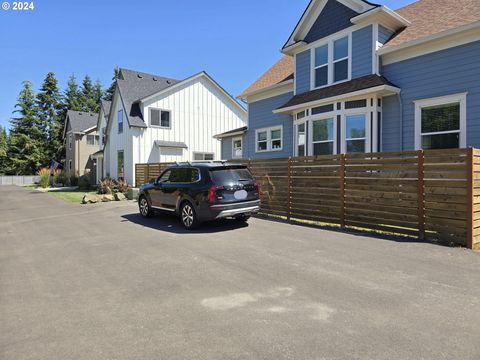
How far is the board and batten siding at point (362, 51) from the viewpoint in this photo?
12545 mm

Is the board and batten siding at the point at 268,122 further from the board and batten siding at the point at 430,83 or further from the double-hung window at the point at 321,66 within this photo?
the board and batten siding at the point at 430,83

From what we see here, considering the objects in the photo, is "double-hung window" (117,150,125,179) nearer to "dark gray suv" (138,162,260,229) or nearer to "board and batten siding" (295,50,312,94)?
"board and batten siding" (295,50,312,94)

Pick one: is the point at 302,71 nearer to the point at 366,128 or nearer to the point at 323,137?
the point at 323,137

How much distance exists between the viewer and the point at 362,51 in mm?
12797

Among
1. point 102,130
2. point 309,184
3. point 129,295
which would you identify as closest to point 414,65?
point 309,184

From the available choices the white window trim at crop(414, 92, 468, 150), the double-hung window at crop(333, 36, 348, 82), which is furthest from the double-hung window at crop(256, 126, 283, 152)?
the white window trim at crop(414, 92, 468, 150)

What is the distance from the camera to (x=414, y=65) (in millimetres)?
11562

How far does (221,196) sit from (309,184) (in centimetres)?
291

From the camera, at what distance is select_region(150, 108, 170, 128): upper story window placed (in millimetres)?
24547

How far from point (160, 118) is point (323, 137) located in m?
14.8

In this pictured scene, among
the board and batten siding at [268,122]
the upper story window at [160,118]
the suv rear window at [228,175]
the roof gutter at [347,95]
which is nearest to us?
the suv rear window at [228,175]

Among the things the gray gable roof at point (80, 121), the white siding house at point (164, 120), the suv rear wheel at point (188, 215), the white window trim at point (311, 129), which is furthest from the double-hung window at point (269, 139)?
the gray gable roof at point (80, 121)

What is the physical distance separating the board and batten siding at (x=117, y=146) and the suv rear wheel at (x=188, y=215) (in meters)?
15.3

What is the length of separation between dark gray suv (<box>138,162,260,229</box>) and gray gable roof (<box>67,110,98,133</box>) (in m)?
35.7
